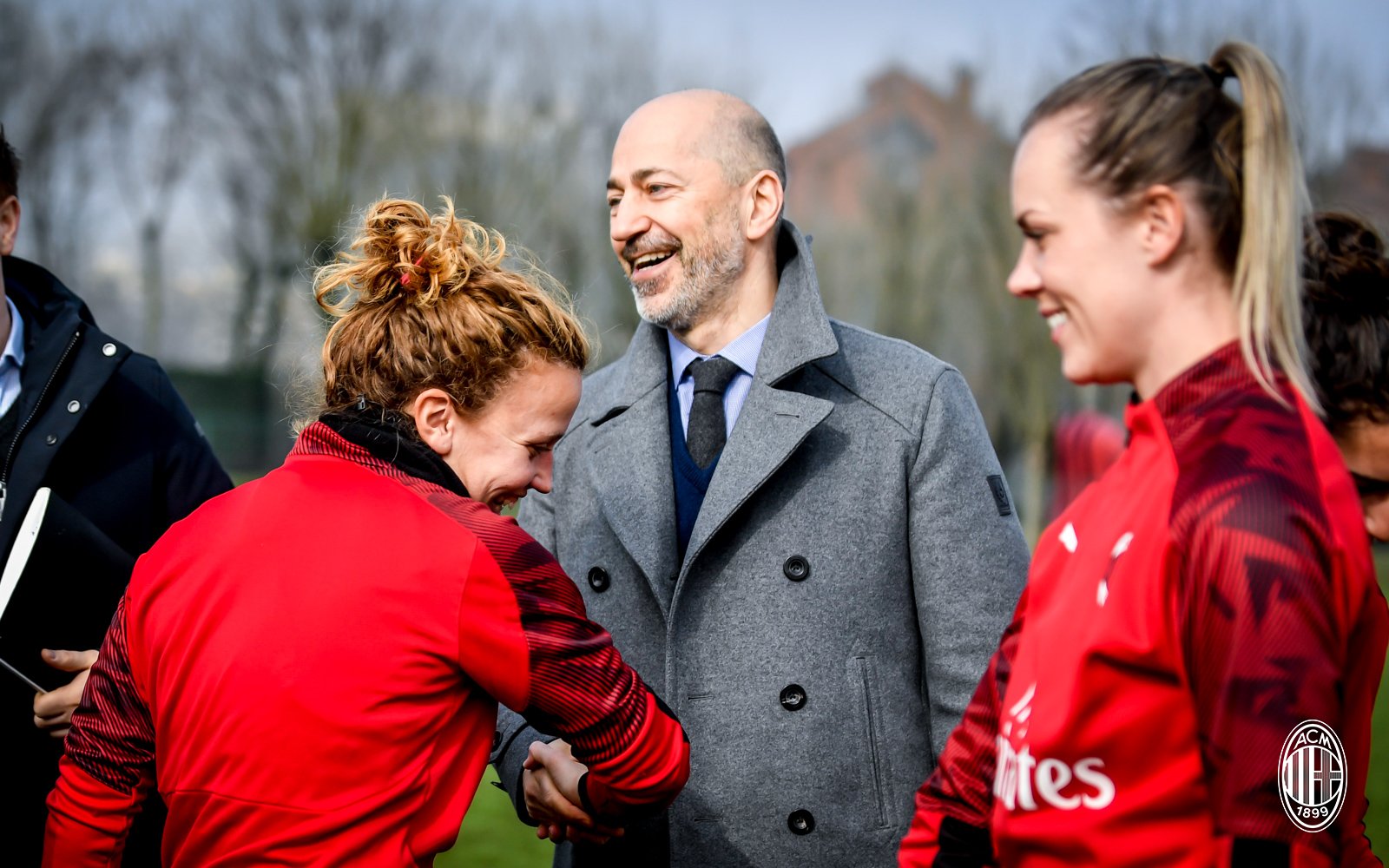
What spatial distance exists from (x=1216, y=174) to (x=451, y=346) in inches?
53.5

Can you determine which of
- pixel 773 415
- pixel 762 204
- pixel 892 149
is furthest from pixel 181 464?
pixel 892 149

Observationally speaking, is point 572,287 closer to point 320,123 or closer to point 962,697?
point 320,123

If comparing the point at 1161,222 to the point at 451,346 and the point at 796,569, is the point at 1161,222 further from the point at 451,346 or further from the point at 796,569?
the point at 796,569

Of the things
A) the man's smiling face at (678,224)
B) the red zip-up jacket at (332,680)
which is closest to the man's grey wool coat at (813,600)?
the man's smiling face at (678,224)

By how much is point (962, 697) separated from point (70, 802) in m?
1.88

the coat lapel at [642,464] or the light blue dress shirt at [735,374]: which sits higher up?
the light blue dress shirt at [735,374]

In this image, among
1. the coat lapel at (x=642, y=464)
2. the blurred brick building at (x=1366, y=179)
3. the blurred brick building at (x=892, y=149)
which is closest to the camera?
the coat lapel at (x=642, y=464)

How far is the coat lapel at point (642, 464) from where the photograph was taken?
119 inches

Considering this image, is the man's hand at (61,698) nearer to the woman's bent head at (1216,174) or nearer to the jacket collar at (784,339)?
the jacket collar at (784,339)

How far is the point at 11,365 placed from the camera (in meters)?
3.13

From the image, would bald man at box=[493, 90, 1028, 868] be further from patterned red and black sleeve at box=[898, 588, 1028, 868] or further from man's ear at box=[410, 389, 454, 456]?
patterned red and black sleeve at box=[898, 588, 1028, 868]

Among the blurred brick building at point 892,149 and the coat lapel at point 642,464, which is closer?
the coat lapel at point 642,464

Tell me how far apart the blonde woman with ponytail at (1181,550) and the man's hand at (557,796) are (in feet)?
2.52

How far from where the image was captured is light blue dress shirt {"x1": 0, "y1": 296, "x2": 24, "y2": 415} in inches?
121
